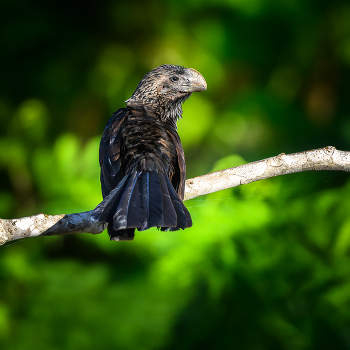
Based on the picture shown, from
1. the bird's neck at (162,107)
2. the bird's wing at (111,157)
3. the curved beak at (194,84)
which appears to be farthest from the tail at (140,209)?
the curved beak at (194,84)

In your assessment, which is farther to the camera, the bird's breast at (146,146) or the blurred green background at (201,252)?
the blurred green background at (201,252)

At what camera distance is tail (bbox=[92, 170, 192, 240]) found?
1.60 metres

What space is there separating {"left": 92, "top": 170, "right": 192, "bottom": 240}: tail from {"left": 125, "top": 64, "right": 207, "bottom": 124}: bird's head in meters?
1.08

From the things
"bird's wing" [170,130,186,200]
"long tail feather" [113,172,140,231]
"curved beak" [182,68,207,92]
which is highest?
"curved beak" [182,68,207,92]

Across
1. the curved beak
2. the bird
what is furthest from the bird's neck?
the curved beak

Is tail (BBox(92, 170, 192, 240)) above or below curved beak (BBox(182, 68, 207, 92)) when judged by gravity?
below

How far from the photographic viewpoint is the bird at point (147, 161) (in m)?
1.65

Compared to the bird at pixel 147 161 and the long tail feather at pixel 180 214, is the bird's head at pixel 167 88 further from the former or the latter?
the long tail feather at pixel 180 214

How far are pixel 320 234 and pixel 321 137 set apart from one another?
0.93 metres

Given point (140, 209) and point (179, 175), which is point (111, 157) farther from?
point (140, 209)

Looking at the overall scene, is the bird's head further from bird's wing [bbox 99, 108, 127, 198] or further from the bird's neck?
bird's wing [bbox 99, 108, 127, 198]

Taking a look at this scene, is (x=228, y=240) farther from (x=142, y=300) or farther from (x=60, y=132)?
(x=60, y=132)

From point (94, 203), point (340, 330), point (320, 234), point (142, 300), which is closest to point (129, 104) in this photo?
point (94, 203)

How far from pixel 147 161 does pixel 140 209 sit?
407mm
